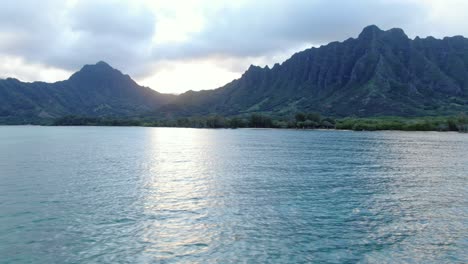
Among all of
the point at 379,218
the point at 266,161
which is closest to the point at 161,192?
the point at 379,218

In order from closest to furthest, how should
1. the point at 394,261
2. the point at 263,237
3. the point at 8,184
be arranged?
1. the point at 394,261
2. the point at 263,237
3. the point at 8,184

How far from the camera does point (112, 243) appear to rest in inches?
1181

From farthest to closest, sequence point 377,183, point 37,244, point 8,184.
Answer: point 377,183
point 8,184
point 37,244

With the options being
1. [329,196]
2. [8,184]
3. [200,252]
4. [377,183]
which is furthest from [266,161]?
[200,252]

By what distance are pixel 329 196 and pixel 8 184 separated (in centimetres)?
5029

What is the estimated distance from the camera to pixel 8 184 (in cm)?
5547

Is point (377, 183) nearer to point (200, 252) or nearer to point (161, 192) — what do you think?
point (161, 192)

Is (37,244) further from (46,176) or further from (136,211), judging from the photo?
(46,176)

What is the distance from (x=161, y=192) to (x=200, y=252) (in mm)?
24807

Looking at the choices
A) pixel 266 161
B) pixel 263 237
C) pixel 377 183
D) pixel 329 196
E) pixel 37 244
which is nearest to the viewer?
pixel 37 244

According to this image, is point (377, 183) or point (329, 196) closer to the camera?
point (329, 196)

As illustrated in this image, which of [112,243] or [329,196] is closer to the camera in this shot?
[112,243]

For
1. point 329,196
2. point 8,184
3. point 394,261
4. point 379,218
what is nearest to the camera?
point 394,261

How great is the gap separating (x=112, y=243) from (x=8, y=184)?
36.2 metres
